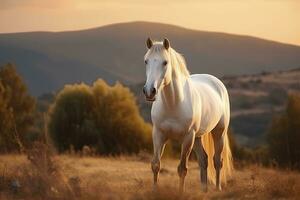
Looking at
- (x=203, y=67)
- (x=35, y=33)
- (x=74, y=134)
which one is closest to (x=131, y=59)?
(x=203, y=67)

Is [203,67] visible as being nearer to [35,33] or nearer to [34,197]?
[35,33]

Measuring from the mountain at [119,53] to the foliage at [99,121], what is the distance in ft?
224

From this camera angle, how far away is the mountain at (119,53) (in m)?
107

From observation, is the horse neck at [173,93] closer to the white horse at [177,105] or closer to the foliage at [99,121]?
the white horse at [177,105]

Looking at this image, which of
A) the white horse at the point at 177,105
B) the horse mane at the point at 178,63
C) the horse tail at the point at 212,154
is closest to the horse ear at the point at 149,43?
the white horse at the point at 177,105

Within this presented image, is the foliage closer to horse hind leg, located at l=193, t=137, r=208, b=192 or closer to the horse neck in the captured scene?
horse hind leg, located at l=193, t=137, r=208, b=192

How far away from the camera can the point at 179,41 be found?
422 ft

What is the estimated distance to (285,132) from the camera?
27516mm

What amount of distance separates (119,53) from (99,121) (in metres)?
94.9

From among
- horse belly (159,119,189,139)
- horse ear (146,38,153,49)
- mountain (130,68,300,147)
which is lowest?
mountain (130,68,300,147)

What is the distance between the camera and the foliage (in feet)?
95.3

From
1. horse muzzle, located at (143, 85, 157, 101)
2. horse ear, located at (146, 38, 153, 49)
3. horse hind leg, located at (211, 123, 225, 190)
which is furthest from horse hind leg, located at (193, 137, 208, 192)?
horse muzzle, located at (143, 85, 157, 101)

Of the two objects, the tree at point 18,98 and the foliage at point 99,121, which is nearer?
the foliage at point 99,121

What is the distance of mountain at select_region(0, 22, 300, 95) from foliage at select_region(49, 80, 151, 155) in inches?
2686
